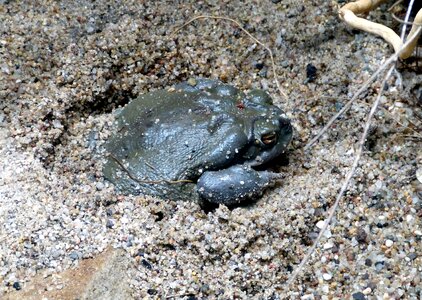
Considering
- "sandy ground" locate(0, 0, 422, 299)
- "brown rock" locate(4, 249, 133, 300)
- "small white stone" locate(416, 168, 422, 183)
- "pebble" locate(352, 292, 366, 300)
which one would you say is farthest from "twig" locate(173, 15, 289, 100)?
"brown rock" locate(4, 249, 133, 300)

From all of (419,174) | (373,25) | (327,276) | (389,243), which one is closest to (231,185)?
(327,276)

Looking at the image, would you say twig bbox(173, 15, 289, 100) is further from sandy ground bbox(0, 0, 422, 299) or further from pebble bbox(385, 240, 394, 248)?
pebble bbox(385, 240, 394, 248)

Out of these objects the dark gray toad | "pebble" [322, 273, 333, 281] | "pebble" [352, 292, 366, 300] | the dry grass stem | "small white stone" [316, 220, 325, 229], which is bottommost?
"pebble" [322, 273, 333, 281]

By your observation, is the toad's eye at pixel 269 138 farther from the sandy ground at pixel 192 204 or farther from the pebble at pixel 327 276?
the pebble at pixel 327 276

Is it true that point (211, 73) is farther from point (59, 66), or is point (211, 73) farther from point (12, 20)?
point (12, 20)

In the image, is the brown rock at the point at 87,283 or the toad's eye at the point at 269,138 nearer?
the brown rock at the point at 87,283

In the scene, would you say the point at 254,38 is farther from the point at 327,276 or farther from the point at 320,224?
the point at 327,276

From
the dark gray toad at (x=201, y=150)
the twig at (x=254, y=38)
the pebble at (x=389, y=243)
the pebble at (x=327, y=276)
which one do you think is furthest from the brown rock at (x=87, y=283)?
the twig at (x=254, y=38)
